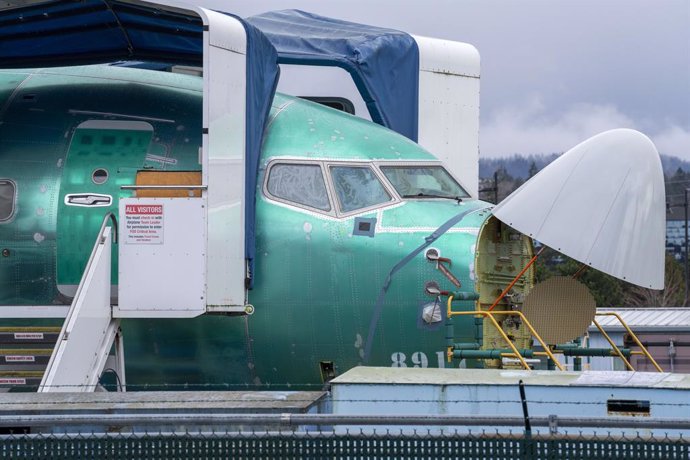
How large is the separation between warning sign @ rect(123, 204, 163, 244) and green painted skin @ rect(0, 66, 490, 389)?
0.72 m

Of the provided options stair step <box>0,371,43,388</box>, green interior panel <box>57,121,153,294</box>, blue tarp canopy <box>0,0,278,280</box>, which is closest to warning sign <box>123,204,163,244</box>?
green interior panel <box>57,121,153,294</box>

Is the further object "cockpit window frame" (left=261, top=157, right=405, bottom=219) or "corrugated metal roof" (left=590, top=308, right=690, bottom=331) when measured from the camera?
"corrugated metal roof" (left=590, top=308, right=690, bottom=331)

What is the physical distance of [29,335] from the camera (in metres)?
13.9

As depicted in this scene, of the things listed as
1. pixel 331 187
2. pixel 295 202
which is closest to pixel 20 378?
pixel 295 202

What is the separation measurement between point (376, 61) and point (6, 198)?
675 cm

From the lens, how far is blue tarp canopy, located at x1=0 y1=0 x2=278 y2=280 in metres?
14.1

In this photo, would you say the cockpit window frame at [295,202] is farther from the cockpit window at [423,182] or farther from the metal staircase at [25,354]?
the metal staircase at [25,354]

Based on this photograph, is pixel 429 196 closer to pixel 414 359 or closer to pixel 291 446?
pixel 414 359

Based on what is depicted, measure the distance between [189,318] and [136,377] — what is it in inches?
44.1

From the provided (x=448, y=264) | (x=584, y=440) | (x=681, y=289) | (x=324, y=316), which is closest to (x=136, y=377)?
(x=324, y=316)

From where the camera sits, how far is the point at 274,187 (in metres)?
14.2

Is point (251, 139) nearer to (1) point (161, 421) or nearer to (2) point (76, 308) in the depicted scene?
(2) point (76, 308)

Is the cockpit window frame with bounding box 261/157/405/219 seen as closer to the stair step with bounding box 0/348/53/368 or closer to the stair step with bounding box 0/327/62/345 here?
the stair step with bounding box 0/327/62/345

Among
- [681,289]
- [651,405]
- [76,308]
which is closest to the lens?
[651,405]
